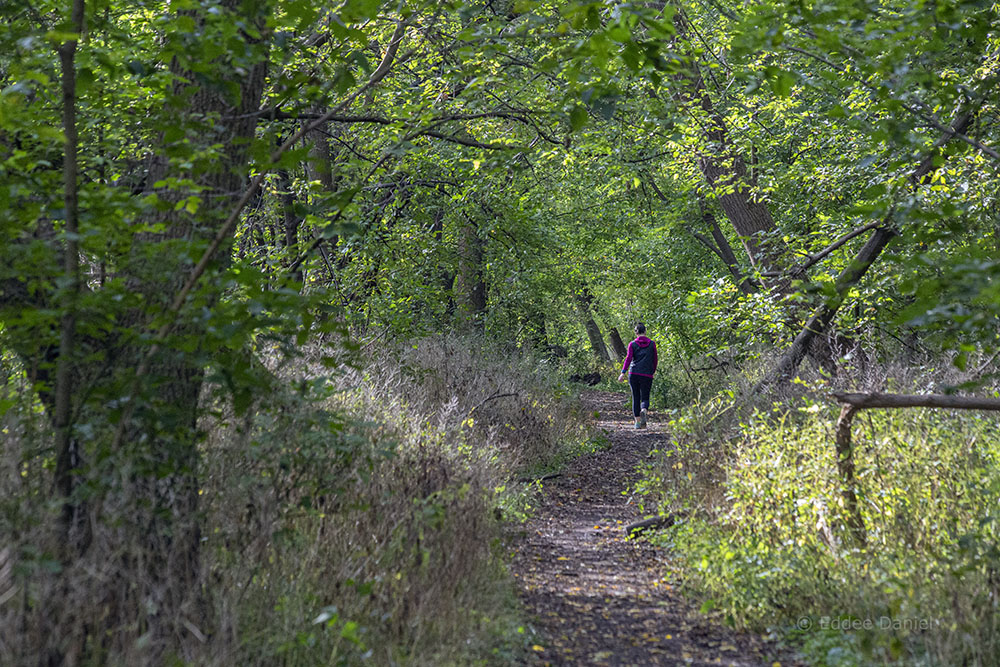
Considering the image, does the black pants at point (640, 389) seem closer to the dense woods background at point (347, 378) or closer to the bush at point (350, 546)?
the dense woods background at point (347, 378)

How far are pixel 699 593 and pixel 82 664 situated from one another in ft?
13.3

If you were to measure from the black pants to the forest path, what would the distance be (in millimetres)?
5533

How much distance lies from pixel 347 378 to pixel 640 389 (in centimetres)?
914

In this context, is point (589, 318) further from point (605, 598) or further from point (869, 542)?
point (869, 542)

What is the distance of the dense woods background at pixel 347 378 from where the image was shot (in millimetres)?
3506

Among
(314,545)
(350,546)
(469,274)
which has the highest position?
(469,274)

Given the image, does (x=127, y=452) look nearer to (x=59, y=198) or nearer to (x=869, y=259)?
(x=59, y=198)

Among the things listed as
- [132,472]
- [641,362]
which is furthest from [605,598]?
[641,362]

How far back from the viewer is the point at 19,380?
4543 millimetres

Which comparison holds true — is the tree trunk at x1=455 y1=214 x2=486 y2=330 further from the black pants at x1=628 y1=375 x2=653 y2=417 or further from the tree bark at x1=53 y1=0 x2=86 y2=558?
the tree bark at x1=53 y1=0 x2=86 y2=558

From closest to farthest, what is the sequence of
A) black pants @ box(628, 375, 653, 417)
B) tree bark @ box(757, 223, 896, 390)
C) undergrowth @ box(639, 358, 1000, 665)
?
undergrowth @ box(639, 358, 1000, 665), tree bark @ box(757, 223, 896, 390), black pants @ box(628, 375, 653, 417)

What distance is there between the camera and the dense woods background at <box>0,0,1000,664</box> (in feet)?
11.5

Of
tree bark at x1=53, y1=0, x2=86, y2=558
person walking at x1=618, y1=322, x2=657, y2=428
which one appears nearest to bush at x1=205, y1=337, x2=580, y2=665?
tree bark at x1=53, y1=0, x2=86, y2=558

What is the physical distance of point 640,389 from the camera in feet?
50.6
